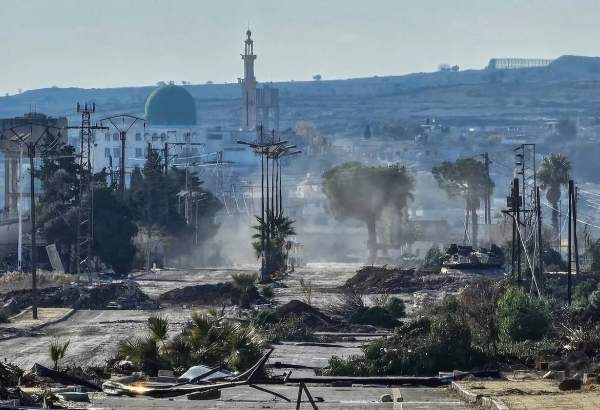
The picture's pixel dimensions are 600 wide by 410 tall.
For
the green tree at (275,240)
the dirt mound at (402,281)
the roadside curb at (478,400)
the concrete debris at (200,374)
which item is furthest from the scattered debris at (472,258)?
the roadside curb at (478,400)

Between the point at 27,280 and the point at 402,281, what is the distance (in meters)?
16.0

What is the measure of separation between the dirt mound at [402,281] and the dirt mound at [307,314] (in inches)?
766

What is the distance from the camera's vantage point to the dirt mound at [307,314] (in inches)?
2306

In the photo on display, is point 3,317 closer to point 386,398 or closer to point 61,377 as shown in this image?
point 386,398

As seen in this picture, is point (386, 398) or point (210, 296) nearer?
point (386, 398)

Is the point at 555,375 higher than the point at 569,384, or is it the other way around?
the point at 569,384

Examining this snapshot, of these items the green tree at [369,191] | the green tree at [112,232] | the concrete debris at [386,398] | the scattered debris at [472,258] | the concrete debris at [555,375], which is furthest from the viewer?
the green tree at [369,191]

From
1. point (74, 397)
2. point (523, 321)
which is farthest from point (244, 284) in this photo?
point (74, 397)

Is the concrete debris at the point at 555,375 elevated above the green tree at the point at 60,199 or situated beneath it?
situated beneath

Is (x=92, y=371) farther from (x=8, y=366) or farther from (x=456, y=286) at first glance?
(x=456, y=286)

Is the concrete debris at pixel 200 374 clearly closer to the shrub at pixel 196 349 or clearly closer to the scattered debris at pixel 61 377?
the scattered debris at pixel 61 377

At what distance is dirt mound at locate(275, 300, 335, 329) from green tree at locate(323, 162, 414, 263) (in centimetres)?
9213

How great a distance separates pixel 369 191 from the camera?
15525 centimetres

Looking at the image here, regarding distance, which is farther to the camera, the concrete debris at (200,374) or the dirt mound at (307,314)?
the dirt mound at (307,314)
